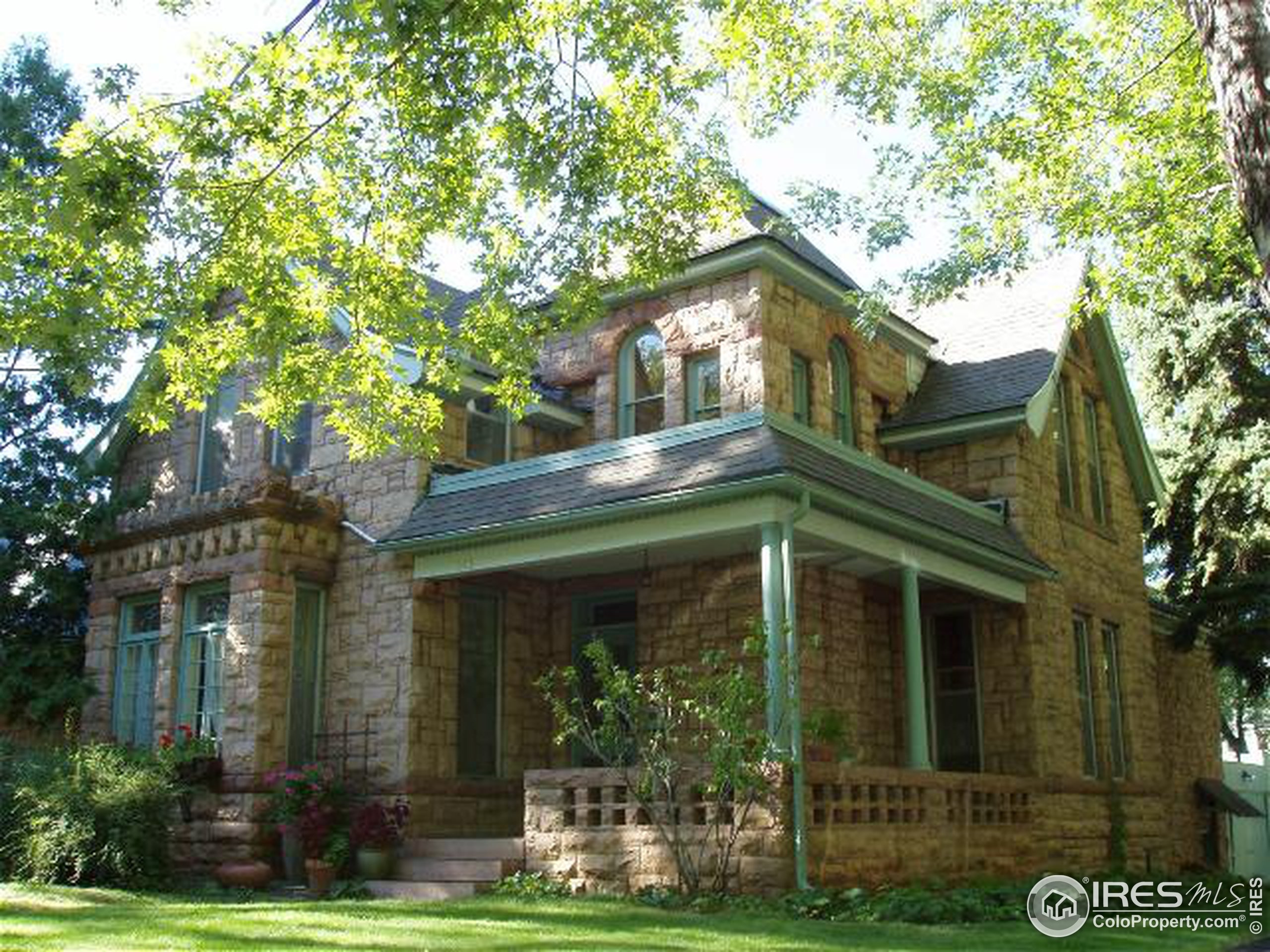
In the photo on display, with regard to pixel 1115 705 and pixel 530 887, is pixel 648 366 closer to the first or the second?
pixel 530 887

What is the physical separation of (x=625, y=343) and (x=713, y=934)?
9.43 metres

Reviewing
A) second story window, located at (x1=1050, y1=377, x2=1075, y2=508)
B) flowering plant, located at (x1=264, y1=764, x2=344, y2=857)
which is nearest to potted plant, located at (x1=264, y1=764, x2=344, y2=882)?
flowering plant, located at (x1=264, y1=764, x2=344, y2=857)

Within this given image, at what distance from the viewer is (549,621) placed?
1602 cm

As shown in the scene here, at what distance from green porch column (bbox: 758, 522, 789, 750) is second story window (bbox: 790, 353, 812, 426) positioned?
4.03m

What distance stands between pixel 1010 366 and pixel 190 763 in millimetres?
11330

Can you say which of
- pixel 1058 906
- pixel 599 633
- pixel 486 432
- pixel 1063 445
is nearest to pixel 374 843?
pixel 599 633

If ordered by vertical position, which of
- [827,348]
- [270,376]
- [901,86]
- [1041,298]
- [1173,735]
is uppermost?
[901,86]

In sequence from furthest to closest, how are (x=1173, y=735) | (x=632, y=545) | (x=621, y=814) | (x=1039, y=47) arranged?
1. (x=1173, y=735)
2. (x=1039, y=47)
3. (x=632, y=545)
4. (x=621, y=814)

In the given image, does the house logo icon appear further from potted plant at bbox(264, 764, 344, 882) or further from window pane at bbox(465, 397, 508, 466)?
window pane at bbox(465, 397, 508, 466)

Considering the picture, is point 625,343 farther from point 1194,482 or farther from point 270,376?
point 1194,482

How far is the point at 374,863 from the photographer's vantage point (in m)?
12.7

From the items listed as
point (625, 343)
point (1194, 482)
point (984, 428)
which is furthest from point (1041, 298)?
point (625, 343)

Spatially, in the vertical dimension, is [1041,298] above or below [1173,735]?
above

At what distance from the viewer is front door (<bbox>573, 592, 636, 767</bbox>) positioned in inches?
609
